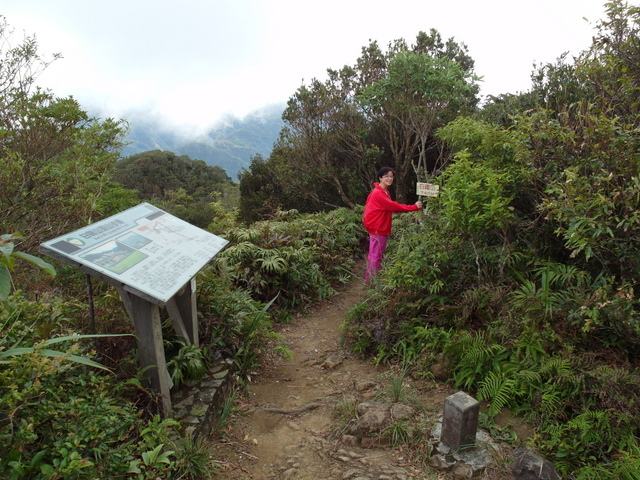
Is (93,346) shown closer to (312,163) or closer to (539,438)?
(539,438)

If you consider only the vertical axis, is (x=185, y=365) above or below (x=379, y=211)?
below

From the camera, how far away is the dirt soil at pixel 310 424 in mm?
3039

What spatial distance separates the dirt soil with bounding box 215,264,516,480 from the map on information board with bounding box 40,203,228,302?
4.60ft

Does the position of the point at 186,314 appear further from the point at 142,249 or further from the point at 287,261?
the point at 287,261

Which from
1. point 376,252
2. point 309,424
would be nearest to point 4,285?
point 309,424

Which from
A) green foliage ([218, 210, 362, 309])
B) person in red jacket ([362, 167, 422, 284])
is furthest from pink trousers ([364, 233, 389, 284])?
green foliage ([218, 210, 362, 309])

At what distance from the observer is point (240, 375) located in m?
4.28

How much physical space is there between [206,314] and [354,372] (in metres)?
1.68

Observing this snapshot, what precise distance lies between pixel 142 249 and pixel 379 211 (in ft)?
12.9

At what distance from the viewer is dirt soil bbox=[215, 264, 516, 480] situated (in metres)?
3.04

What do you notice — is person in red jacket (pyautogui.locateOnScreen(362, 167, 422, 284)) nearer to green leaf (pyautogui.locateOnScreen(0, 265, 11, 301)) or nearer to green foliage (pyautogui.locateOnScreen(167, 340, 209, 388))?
green foliage (pyautogui.locateOnScreen(167, 340, 209, 388))

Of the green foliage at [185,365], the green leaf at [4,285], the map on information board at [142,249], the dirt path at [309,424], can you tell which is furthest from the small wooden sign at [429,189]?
the green leaf at [4,285]

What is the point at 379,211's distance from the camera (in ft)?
21.0

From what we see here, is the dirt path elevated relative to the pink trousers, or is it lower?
lower
